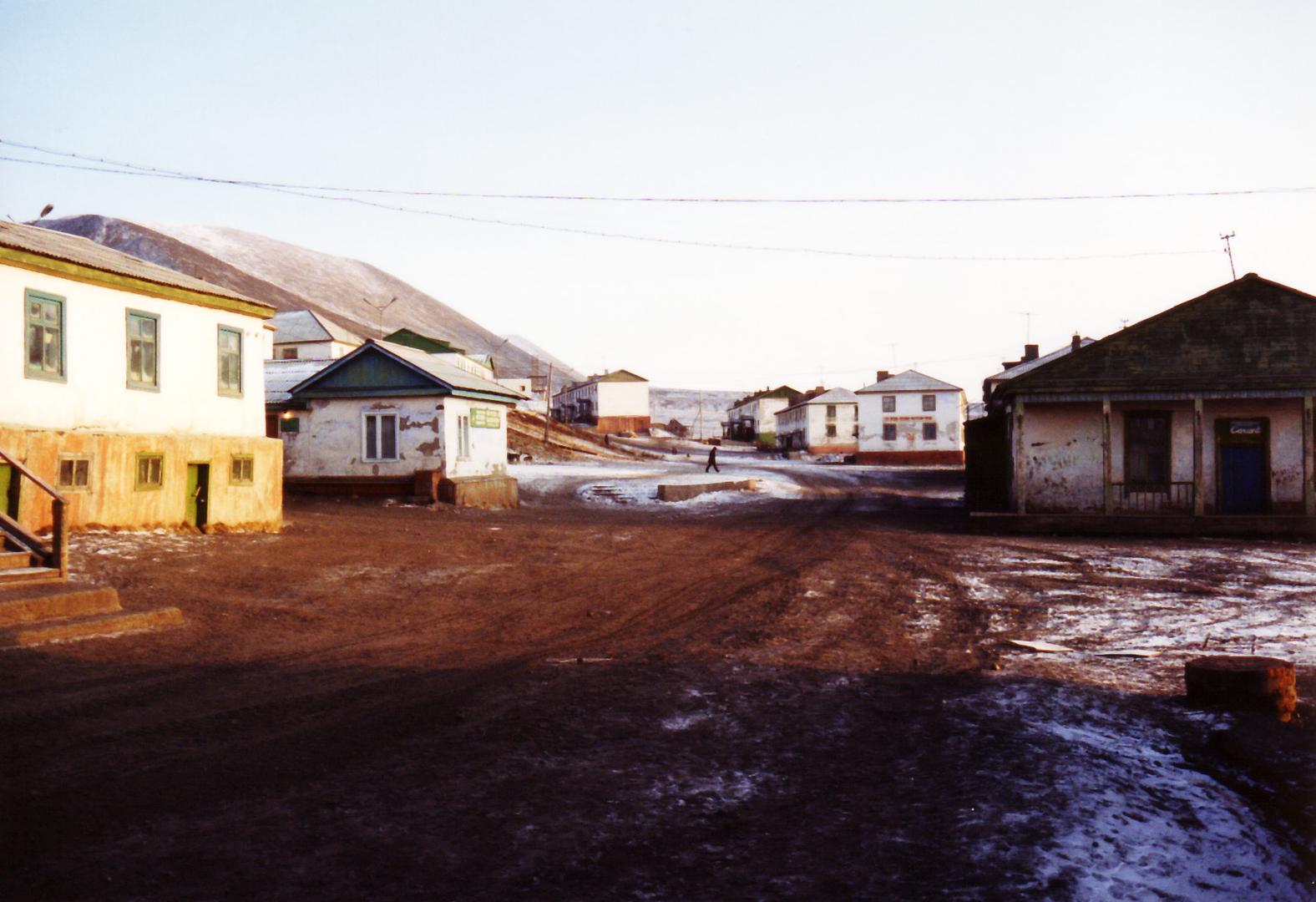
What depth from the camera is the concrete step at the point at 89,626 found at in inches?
352

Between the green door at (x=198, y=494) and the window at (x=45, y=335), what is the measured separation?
→ 3059 millimetres

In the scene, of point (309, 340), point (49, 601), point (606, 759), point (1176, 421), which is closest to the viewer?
point (606, 759)

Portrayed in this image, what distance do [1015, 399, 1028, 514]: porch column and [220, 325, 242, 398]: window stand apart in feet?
59.4

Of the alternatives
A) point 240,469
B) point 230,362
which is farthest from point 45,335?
point 240,469

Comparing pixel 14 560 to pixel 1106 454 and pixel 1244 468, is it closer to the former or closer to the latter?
pixel 1106 454

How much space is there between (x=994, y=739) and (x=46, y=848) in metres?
5.56

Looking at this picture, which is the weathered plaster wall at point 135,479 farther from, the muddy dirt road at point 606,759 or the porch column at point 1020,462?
the porch column at point 1020,462

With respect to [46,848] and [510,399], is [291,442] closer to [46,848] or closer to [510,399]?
[510,399]

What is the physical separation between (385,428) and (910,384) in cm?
4364

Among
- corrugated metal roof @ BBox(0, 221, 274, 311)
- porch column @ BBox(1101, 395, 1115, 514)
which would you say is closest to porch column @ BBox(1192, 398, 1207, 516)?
porch column @ BBox(1101, 395, 1115, 514)

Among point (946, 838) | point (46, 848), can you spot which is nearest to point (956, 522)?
point (946, 838)

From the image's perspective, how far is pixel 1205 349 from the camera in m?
24.2

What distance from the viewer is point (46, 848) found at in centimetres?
459

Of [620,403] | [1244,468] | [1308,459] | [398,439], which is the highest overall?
[620,403]
